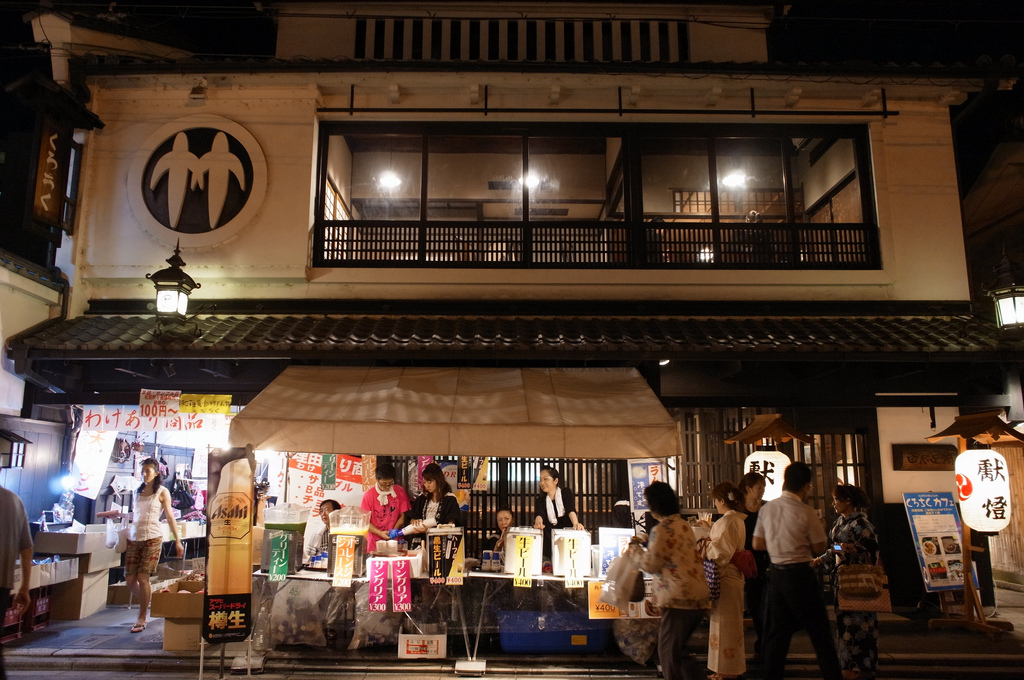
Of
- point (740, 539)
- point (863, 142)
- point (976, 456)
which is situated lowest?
point (740, 539)

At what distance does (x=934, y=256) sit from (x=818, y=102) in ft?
10.0

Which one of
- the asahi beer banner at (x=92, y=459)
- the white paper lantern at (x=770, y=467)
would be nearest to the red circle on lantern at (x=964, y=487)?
the white paper lantern at (x=770, y=467)

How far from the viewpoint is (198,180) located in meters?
9.52

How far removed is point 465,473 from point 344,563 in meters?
2.56

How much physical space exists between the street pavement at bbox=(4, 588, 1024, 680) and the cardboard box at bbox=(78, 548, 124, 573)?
1175 mm

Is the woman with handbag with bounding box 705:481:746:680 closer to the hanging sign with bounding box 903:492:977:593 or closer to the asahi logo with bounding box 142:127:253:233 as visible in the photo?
the hanging sign with bounding box 903:492:977:593

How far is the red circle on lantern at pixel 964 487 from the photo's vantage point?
8.20m

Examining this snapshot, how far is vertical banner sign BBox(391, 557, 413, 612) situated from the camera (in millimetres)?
7309

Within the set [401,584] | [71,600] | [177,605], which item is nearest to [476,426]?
[401,584]

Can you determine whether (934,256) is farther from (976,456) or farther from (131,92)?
(131,92)

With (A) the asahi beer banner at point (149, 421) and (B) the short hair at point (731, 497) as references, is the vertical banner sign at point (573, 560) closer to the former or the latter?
(B) the short hair at point (731, 497)

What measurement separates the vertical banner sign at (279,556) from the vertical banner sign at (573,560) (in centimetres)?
350

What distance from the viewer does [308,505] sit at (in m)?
9.95

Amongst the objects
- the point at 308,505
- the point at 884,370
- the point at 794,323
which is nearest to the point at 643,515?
the point at 794,323
